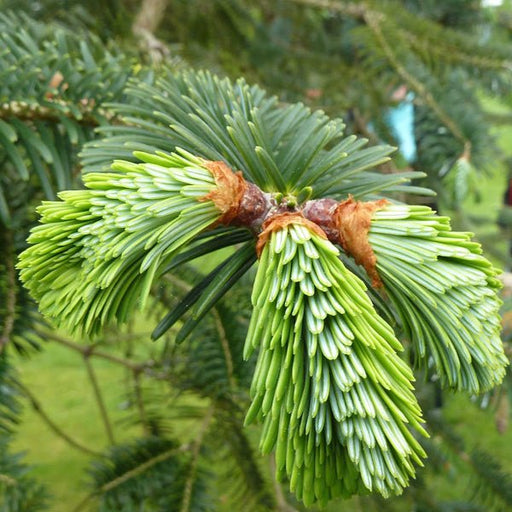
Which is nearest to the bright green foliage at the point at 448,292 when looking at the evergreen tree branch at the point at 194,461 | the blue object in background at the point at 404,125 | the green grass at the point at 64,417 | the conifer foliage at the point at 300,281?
the conifer foliage at the point at 300,281

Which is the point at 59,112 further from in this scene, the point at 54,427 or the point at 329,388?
the point at 54,427

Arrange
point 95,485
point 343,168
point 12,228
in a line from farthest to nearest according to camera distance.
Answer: point 95,485 → point 12,228 → point 343,168

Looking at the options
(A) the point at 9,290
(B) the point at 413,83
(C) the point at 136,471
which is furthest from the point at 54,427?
(B) the point at 413,83

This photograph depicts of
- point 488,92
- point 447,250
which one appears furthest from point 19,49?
point 488,92

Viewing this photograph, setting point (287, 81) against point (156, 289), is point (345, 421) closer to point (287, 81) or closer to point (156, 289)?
point (156, 289)

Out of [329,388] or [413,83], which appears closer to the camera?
[329,388]

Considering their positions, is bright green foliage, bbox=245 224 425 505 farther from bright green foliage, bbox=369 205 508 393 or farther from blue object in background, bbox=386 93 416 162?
blue object in background, bbox=386 93 416 162
